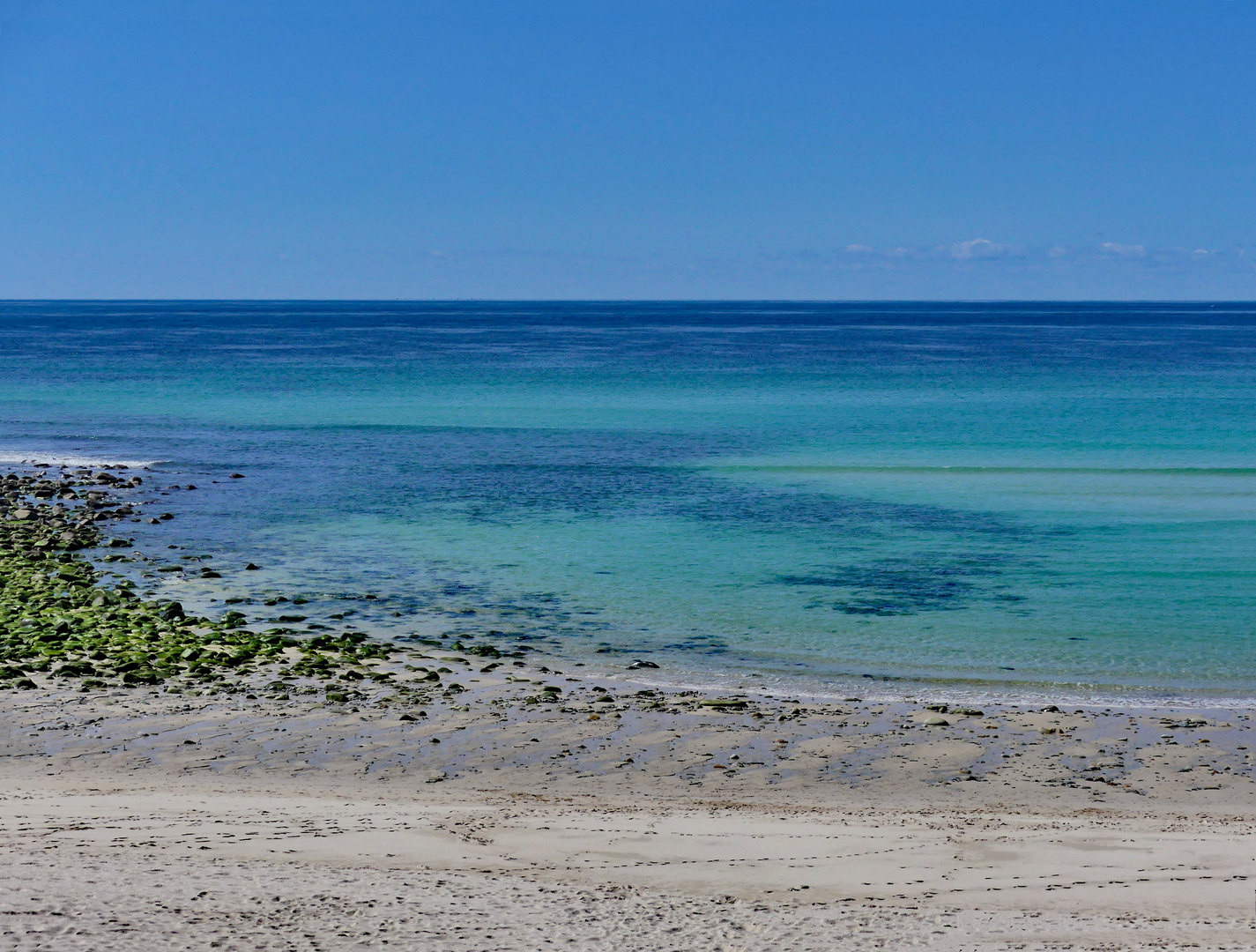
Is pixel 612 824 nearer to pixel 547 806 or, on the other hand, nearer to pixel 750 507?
pixel 547 806

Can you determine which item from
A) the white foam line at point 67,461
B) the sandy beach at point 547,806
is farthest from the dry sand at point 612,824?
the white foam line at point 67,461

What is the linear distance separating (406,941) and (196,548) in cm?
1798

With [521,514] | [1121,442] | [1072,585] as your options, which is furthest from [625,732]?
[1121,442]

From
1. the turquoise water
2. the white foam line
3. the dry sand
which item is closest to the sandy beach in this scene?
the dry sand

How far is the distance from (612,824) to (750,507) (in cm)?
2001

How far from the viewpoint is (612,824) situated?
412 inches

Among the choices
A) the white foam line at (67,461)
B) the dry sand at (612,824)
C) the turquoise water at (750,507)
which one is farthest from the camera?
the white foam line at (67,461)

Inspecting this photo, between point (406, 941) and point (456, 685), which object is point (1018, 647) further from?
point (406, 941)

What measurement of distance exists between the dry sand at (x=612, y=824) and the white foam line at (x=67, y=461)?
925 inches

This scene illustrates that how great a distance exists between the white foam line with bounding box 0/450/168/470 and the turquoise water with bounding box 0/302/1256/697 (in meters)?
0.29

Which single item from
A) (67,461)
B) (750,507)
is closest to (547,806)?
(750,507)

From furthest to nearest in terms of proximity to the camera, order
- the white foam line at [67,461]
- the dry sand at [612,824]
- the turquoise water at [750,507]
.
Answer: the white foam line at [67,461] < the turquoise water at [750,507] < the dry sand at [612,824]

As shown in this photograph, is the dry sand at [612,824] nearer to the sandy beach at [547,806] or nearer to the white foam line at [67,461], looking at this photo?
the sandy beach at [547,806]

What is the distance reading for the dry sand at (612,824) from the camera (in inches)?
320
